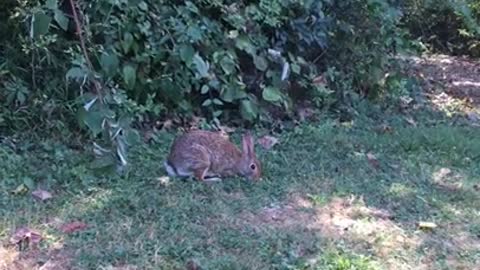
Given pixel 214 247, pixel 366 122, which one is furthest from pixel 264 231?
pixel 366 122

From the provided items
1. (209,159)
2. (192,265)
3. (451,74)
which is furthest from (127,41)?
(451,74)

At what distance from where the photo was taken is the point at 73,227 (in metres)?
4.21

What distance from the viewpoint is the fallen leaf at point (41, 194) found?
4648mm

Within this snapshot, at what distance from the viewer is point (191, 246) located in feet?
13.1

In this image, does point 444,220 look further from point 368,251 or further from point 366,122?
point 366,122

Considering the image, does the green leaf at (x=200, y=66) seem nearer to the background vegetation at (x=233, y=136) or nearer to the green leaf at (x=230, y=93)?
the background vegetation at (x=233, y=136)

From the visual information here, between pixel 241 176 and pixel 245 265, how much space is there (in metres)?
1.38

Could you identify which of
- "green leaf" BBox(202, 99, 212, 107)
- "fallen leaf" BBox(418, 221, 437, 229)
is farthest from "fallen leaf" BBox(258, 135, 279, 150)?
"fallen leaf" BBox(418, 221, 437, 229)

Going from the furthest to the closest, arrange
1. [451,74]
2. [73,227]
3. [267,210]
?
[451,74] < [267,210] < [73,227]

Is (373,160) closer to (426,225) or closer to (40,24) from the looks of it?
(426,225)

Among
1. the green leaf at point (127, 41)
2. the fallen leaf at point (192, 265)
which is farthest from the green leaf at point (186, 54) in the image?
the fallen leaf at point (192, 265)

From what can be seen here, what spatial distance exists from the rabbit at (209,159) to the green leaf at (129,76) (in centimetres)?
91

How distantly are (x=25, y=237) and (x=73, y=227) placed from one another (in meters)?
0.27

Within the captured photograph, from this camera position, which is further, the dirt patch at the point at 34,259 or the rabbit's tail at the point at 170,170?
the rabbit's tail at the point at 170,170
